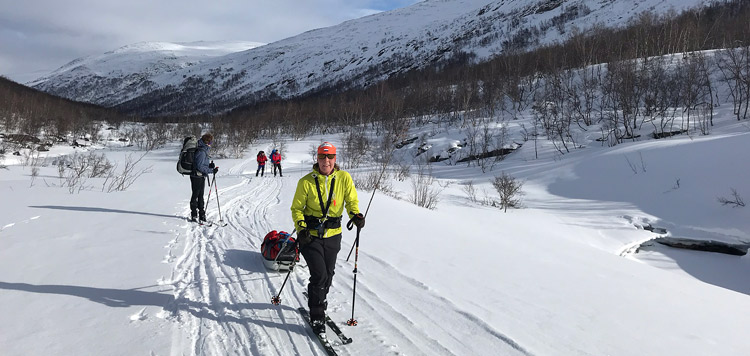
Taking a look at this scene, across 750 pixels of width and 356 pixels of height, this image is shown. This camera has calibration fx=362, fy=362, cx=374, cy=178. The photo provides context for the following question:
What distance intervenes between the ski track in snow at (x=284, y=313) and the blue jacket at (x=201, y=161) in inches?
76.8

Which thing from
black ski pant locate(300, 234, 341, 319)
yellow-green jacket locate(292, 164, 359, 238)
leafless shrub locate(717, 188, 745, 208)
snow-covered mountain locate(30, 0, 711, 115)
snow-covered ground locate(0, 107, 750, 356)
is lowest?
leafless shrub locate(717, 188, 745, 208)

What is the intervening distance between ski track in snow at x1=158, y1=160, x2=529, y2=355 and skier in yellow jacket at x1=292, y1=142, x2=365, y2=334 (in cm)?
47

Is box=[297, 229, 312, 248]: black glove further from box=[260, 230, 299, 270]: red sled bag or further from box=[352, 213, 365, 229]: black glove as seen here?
box=[260, 230, 299, 270]: red sled bag

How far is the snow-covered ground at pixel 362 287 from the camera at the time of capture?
352 centimetres

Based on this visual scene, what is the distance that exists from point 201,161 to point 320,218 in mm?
5338

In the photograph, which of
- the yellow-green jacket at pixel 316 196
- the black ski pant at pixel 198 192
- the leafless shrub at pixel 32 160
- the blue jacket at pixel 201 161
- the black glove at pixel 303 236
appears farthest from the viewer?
the leafless shrub at pixel 32 160

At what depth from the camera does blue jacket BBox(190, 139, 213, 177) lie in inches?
304

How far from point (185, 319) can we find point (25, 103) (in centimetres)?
6881

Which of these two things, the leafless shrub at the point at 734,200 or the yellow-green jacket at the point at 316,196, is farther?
the leafless shrub at the point at 734,200

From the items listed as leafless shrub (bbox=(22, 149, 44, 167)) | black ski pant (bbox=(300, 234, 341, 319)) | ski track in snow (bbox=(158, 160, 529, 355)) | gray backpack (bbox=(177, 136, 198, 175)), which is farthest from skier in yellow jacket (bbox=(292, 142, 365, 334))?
leafless shrub (bbox=(22, 149, 44, 167))

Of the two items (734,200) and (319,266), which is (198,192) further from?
(734,200)

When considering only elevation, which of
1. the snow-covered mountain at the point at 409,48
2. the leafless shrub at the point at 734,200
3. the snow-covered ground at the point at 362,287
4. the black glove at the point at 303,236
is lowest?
the leafless shrub at the point at 734,200

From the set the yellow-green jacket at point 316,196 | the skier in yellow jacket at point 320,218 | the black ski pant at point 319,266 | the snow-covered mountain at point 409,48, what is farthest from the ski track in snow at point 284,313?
the snow-covered mountain at point 409,48

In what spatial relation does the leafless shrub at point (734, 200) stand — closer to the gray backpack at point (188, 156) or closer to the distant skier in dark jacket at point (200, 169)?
the distant skier in dark jacket at point (200, 169)
